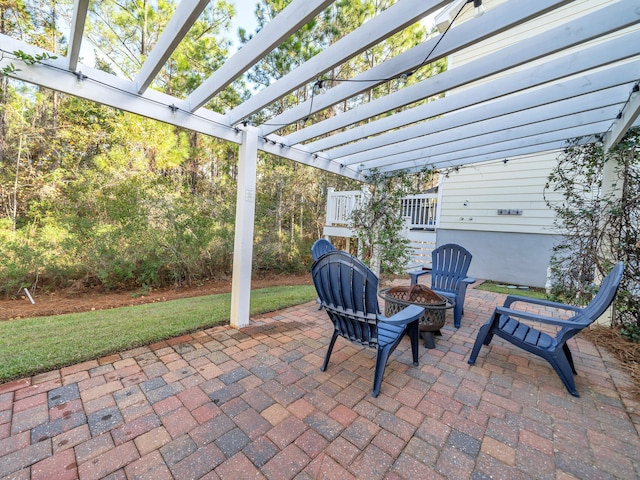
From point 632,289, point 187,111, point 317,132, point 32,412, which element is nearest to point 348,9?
point 317,132

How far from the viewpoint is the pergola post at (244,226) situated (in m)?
3.30

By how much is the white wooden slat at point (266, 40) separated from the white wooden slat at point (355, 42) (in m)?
0.39

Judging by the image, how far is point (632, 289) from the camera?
3182mm

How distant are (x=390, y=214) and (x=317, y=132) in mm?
2418

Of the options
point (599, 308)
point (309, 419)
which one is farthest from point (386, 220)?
point (309, 419)

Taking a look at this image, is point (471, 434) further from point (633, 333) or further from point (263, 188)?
point (263, 188)

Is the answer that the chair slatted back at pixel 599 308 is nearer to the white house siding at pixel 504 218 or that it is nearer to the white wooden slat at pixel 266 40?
the white wooden slat at pixel 266 40

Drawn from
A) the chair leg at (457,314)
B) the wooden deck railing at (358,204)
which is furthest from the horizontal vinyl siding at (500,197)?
the chair leg at (457,314)

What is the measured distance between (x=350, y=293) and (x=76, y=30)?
2.75 m

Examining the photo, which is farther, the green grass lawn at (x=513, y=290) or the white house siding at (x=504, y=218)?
the white house siding at (x=504, y=218)

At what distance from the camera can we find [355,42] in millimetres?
1943

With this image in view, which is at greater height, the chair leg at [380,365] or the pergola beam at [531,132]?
the pergola beam at [531,132]

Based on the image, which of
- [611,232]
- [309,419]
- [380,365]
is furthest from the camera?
[611,232]

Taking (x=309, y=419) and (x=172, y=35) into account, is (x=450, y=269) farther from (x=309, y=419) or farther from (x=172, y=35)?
(x=172, y=35)
